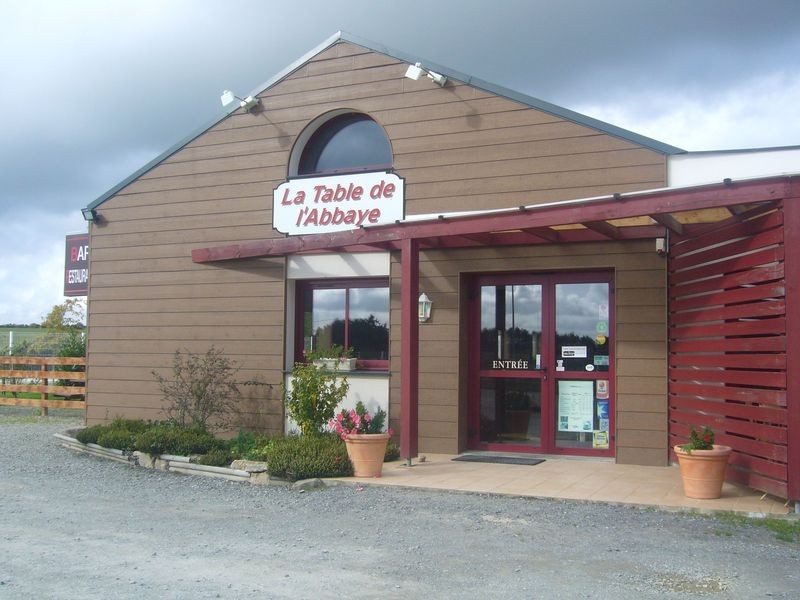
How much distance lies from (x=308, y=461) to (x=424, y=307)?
2777 millimetres

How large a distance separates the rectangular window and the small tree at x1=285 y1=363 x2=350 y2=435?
1.33 meters

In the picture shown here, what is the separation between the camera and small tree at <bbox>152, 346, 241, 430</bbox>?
11.8 metres

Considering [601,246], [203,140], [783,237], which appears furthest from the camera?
[203,140]

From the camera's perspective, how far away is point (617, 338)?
31.9 feet

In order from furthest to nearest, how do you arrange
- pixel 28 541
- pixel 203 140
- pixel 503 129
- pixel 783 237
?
pixel 203 140, pixel 503 129, pixel 783 237, pixel 28 541

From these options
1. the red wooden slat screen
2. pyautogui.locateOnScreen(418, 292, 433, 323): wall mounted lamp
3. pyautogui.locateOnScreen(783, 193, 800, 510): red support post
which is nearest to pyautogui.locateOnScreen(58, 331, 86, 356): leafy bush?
pyautogui.locateOnScreen(418, 292, 433, 323): wall mounted lamp

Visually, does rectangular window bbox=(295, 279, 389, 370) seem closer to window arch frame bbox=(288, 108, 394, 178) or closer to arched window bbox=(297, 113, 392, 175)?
window arch frame bbox=(288, 108, 394, 178)

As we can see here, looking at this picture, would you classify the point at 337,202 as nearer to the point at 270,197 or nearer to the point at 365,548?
the point at 270,197

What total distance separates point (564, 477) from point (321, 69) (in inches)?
269

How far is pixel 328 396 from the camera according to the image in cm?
1012

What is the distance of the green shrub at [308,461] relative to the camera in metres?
8.95

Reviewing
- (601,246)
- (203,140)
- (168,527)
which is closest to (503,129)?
(601,246)

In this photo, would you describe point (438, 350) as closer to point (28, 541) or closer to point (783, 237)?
point (783, 237)

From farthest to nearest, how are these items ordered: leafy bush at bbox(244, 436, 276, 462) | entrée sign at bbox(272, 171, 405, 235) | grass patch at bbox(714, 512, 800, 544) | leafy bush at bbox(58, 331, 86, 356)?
1. leafy bush at bbox(58, 331, 86, 356)
2. entrée sign at bbox(272, 171, 405, 235)
3. leafy bush at bbox(244, 436, 276, 462)
4. grass patch at bbox(714, 512, 800, 544)
